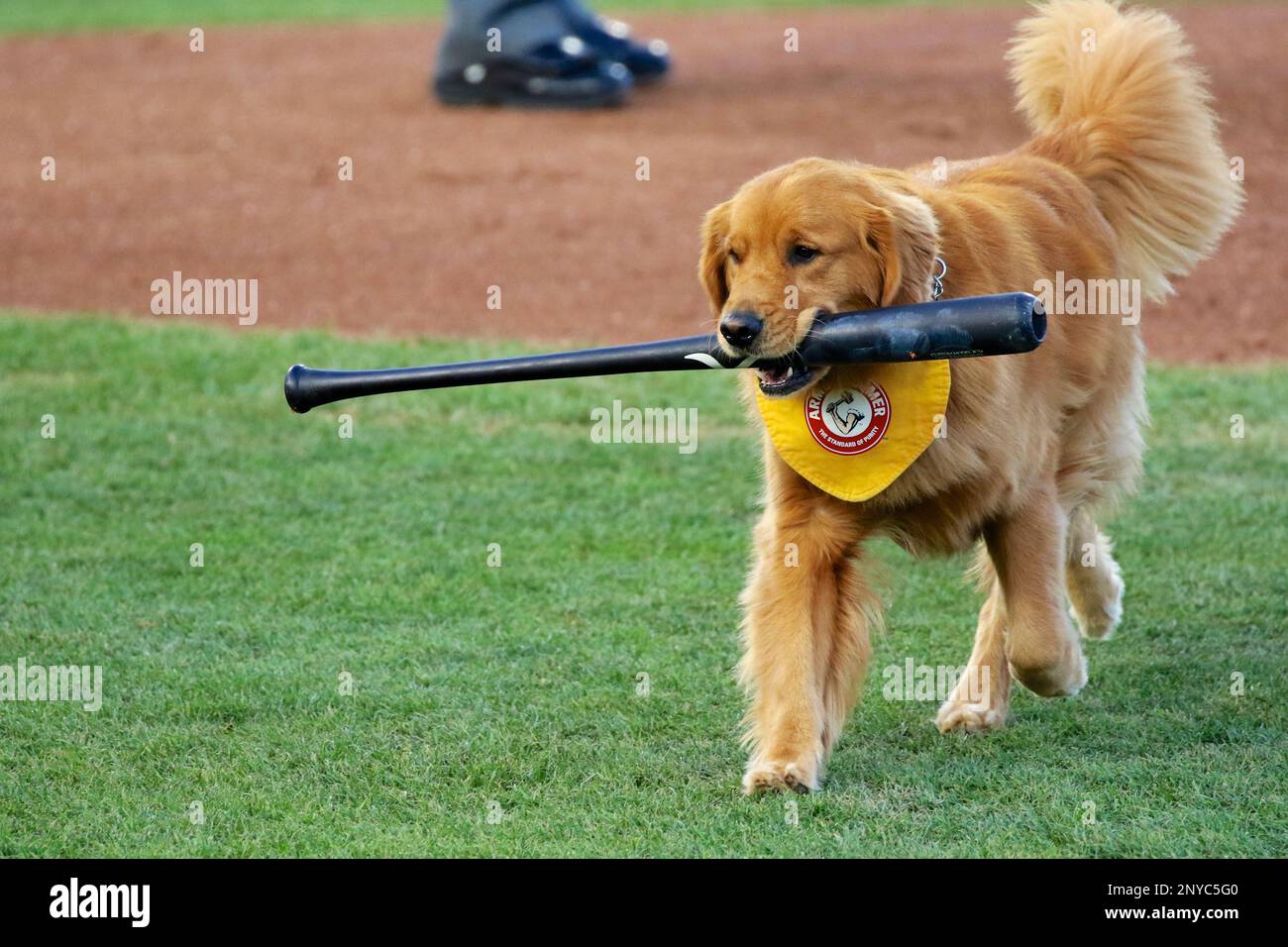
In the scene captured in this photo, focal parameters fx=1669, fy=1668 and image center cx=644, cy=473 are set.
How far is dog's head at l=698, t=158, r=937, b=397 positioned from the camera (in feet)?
14.9

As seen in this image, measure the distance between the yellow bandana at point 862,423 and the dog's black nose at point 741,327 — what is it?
0.37 meters

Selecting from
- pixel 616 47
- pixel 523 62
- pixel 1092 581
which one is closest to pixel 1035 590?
pixel 1092 581

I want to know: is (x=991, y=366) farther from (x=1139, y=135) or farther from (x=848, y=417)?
(x=1139, y=135)

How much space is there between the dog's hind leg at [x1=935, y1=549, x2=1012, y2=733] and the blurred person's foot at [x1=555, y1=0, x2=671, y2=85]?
13.0 meters

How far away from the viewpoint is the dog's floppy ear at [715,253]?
4852 millimetres

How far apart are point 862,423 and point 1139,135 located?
2090mm

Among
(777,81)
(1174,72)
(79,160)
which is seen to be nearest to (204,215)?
(79,160)

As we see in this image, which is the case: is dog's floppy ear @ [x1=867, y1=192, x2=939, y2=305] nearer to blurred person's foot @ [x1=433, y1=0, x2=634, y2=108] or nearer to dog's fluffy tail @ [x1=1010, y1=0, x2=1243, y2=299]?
dog's fluffy tail @ [x1=1010, y1=0, x2=1243, y2=299]

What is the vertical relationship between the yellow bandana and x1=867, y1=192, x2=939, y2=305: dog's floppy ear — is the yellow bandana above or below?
below

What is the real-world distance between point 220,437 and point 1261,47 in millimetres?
14614

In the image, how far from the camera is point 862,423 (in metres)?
4.73

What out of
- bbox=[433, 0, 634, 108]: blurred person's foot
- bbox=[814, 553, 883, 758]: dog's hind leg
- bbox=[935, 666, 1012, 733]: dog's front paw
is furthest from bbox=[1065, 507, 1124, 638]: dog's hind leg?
bbox=[433, 0, 634, 108]: blurred person's foot

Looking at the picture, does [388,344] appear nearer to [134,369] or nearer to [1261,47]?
[134,369]

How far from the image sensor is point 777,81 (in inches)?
731
